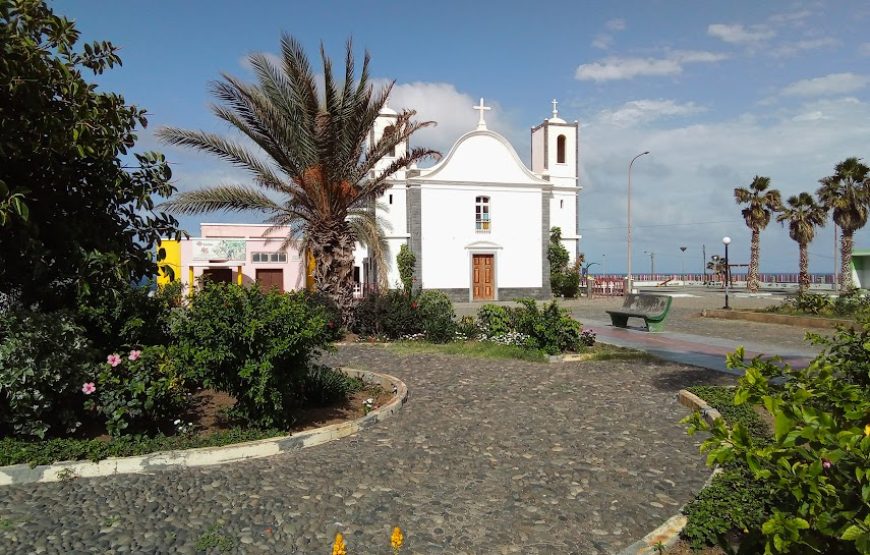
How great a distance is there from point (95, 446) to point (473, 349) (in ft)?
24.1

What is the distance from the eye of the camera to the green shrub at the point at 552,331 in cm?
1118

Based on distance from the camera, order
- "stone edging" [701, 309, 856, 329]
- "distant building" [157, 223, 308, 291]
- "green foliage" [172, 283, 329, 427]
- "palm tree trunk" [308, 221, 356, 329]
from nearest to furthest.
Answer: "green foliage" [172, 283, 329, 427]
"palm tree trunk" [308, 221, 356, 329]
"stone edging" [701, 309, 856, 329]
"distant building" [157, 223, 308, 291]

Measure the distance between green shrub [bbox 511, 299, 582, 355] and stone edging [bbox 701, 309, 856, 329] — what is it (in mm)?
7146

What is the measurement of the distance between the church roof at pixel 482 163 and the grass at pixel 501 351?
1986 centimetres

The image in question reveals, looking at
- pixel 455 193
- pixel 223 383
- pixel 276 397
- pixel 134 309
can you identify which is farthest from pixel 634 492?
pixel 455 193

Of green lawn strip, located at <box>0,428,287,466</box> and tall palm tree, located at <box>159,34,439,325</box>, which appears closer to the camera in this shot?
green lawn strip, located at <box>0,428,287,466</box>

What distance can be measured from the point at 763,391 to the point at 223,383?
14.8 ft

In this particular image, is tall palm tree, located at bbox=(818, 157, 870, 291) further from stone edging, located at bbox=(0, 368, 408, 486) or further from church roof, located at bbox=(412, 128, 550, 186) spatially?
stone edging, located at bbox=(0, 368, 408, 486)

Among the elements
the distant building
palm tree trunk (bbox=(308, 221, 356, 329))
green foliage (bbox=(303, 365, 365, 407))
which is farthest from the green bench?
the distant building

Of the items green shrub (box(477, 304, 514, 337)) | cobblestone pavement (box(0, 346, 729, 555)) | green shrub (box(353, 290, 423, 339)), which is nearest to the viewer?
cobblestone pavement (box(0, 346, 729, 555))

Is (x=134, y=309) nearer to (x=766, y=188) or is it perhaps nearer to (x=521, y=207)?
(x=521, y=207)

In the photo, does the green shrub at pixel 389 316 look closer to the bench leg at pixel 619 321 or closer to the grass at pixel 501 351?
the grass at pixel 501 351

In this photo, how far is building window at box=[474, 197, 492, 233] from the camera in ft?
105

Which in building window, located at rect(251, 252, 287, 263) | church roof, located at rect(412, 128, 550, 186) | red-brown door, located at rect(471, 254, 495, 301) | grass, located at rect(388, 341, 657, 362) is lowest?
grass, located at rect(388, 341, 657, 362)
